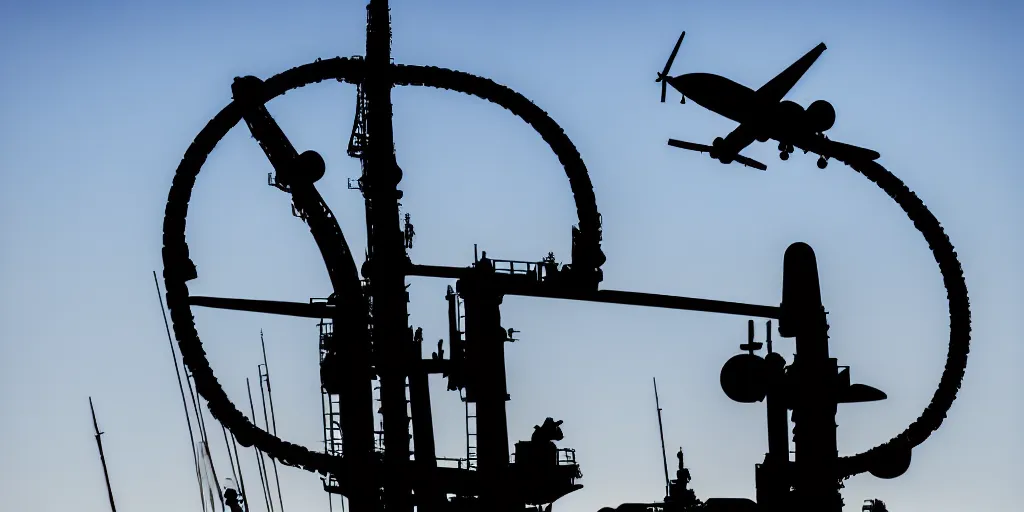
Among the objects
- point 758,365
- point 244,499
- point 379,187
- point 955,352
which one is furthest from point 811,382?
point 244,499

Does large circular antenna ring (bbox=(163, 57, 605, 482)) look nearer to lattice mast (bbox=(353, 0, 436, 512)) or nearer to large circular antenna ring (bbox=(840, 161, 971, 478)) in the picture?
lattice mast (bbox=(353, 0, 436, 512))

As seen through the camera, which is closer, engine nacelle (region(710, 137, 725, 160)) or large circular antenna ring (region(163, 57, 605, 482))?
large circular antenna ring (region(163, 57, 605, 482))

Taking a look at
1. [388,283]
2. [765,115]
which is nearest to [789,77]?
[765,115]

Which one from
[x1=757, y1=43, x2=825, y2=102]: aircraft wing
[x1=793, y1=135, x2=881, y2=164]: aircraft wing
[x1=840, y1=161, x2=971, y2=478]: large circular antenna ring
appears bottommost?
[x1=840, y1=161, x2=971, y2=478]: large circular antenna ring

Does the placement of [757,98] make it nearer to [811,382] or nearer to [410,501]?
[811,382]

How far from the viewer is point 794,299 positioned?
179 ft

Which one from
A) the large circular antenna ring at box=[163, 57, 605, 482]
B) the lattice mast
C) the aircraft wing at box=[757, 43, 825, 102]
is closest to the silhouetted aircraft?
the aircraft wing at box=[757, 43, 825, 102]

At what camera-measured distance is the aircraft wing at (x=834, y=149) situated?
59562 mm

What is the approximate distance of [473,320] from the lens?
60.2m

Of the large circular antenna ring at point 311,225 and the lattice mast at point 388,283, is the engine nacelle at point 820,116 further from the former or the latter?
the lattice mast at point 388,283

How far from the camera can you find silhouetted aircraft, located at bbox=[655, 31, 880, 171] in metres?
61.1

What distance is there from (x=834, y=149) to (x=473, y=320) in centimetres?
1390

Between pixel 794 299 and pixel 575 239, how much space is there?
11.0 m

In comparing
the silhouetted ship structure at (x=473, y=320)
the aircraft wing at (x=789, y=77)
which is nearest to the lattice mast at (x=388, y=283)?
the silhouetted ship structure at (x=473, y=320)
